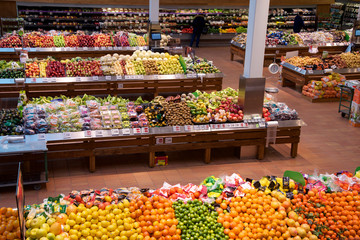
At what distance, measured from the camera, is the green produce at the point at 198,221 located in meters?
4.66

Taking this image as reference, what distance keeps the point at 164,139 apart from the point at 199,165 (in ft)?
2.69

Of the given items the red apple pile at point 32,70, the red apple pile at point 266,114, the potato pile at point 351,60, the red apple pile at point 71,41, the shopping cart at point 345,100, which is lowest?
the shopping cart at point 345,100

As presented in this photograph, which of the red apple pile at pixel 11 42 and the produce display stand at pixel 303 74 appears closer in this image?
the produce display stand at pixel 303 74

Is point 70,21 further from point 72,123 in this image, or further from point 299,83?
point 72,123

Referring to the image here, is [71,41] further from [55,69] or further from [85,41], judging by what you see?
[55,69]

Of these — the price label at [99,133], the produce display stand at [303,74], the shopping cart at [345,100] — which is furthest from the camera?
the produce display stand at [303,74]

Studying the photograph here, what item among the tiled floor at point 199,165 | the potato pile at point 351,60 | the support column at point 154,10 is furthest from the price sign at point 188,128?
the potato pile at point 351,60

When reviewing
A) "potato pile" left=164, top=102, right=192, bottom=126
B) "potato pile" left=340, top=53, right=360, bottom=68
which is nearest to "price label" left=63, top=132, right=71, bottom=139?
"potato pile" left=164, top=102, right=192, bottom=126

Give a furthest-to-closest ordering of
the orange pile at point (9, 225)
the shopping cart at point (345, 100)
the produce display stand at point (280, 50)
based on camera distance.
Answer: the produce display stand at point (280, 50) < the shopping cart at point (345, 100) < the orange pile at point (9, 225)

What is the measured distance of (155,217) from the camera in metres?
4.73

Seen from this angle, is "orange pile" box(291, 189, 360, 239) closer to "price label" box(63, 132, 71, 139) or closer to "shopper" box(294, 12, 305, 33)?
"price label" box(63, 132, 71, 139)

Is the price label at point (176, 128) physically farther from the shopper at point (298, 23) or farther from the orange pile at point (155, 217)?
the shopper at point (298, 23)

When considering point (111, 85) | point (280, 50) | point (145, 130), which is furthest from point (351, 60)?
point (145, 130)

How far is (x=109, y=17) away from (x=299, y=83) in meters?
8.63
